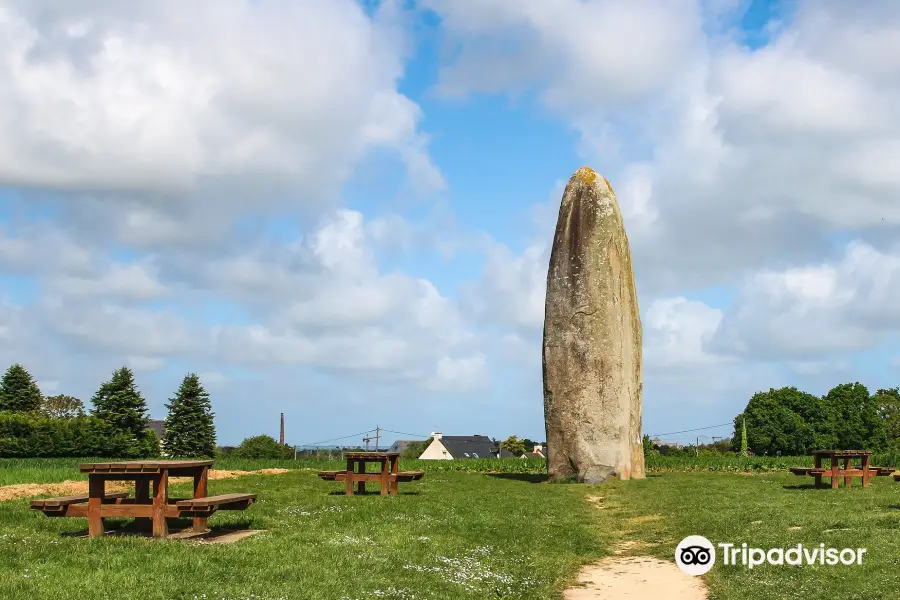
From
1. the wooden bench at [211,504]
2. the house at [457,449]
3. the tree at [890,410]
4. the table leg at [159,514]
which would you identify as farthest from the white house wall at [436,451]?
the table leg at [159,514]

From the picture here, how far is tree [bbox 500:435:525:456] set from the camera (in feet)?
284

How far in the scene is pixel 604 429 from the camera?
83.9 feet

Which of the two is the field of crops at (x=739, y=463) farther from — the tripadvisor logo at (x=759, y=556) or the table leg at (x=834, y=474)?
the tripadvisor logo at (x=759, y=556)

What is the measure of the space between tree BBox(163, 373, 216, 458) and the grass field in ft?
121

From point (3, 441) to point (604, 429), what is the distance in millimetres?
33587

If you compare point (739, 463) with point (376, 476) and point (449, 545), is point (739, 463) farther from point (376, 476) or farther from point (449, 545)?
point (449, 545)

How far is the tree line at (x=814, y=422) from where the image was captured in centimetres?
7788

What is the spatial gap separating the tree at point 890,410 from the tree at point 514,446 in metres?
33.1

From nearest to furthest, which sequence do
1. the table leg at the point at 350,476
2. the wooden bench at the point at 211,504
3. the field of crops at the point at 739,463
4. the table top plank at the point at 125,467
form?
the wooden bench at the point at 211,504 → the table top plank at the point at 125,467 → the table leg at the point at 350,476 → the field of crops at the point at 739,463

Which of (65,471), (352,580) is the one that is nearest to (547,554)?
(352,580)

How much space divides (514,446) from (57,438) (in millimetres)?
49333

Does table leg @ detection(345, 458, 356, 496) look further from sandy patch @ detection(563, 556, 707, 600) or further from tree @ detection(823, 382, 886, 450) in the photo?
tree @ detection(823, 382, 886, 450)

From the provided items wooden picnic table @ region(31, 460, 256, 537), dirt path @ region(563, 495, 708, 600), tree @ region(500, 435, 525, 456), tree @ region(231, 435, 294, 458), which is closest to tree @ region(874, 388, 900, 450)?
tree @ region(500, 435, 525, 456)

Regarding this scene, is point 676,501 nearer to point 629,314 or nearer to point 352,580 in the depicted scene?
point 629,314
